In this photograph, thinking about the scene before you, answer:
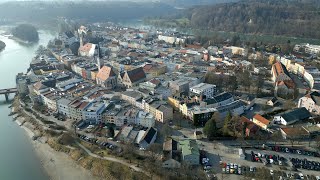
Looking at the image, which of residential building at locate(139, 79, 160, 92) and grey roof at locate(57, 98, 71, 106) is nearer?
grey roof at locate(57, 98, 71, 106)

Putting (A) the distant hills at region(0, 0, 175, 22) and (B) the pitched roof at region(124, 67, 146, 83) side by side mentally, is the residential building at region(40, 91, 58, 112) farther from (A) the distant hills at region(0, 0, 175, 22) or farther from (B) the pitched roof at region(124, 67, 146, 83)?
(A) the distant hills at region(0, 0, 175, 22)

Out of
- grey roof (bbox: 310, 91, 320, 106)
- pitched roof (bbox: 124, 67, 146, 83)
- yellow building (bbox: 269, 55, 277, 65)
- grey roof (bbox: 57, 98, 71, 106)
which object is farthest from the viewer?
yellow building (bbox: 269, 55, 277, 65)

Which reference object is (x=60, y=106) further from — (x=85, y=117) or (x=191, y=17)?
(x=191, y=17)

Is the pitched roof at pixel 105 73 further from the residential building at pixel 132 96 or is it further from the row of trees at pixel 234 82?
the row of trees at pixel 234 82

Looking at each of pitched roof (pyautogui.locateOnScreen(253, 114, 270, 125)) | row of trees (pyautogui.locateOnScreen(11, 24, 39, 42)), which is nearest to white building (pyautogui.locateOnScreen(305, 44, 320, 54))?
pitched roof (pyautogui.locateOnScreen(253, 114, 270, 125))

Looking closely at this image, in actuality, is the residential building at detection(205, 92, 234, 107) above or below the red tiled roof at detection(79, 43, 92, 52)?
below

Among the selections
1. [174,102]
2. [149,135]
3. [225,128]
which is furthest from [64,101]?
[225,128]

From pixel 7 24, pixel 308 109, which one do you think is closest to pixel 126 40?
pixel 308 109

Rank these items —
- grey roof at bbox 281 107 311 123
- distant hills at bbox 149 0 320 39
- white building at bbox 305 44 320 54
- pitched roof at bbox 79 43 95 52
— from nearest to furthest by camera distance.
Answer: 1. grey roof at bbox 281 107 311 123
2. pitched roof at bbox 79 43 95 52
3. white building at bbox 305 44 320 54
4. distant hills at bbox 149 0 320 39
